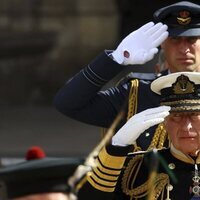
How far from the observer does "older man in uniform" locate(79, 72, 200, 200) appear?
4578 mm

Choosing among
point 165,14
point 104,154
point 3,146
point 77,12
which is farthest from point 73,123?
point 104,154

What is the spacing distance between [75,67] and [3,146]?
343cm

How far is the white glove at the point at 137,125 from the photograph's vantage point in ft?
15.0

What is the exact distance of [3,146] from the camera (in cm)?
1309

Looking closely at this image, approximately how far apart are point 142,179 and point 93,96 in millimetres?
699

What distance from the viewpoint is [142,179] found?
4.78 m

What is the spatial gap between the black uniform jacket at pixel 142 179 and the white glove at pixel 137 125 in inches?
3.2

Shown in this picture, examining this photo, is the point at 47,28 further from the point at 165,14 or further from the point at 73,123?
the point at 165,14

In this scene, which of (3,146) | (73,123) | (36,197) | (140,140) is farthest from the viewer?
(73,123)

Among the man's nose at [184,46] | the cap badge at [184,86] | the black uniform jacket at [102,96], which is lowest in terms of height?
the black uniform jacket at [102,96]

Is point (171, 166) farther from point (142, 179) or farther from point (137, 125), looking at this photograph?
point (137, 125)

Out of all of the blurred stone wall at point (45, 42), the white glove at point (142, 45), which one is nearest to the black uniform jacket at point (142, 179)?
the white glove at point (142, 45)

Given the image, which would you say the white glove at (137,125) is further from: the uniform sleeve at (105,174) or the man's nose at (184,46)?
the man's nose at (184,46)

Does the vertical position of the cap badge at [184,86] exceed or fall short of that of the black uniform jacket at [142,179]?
it exceeds it
